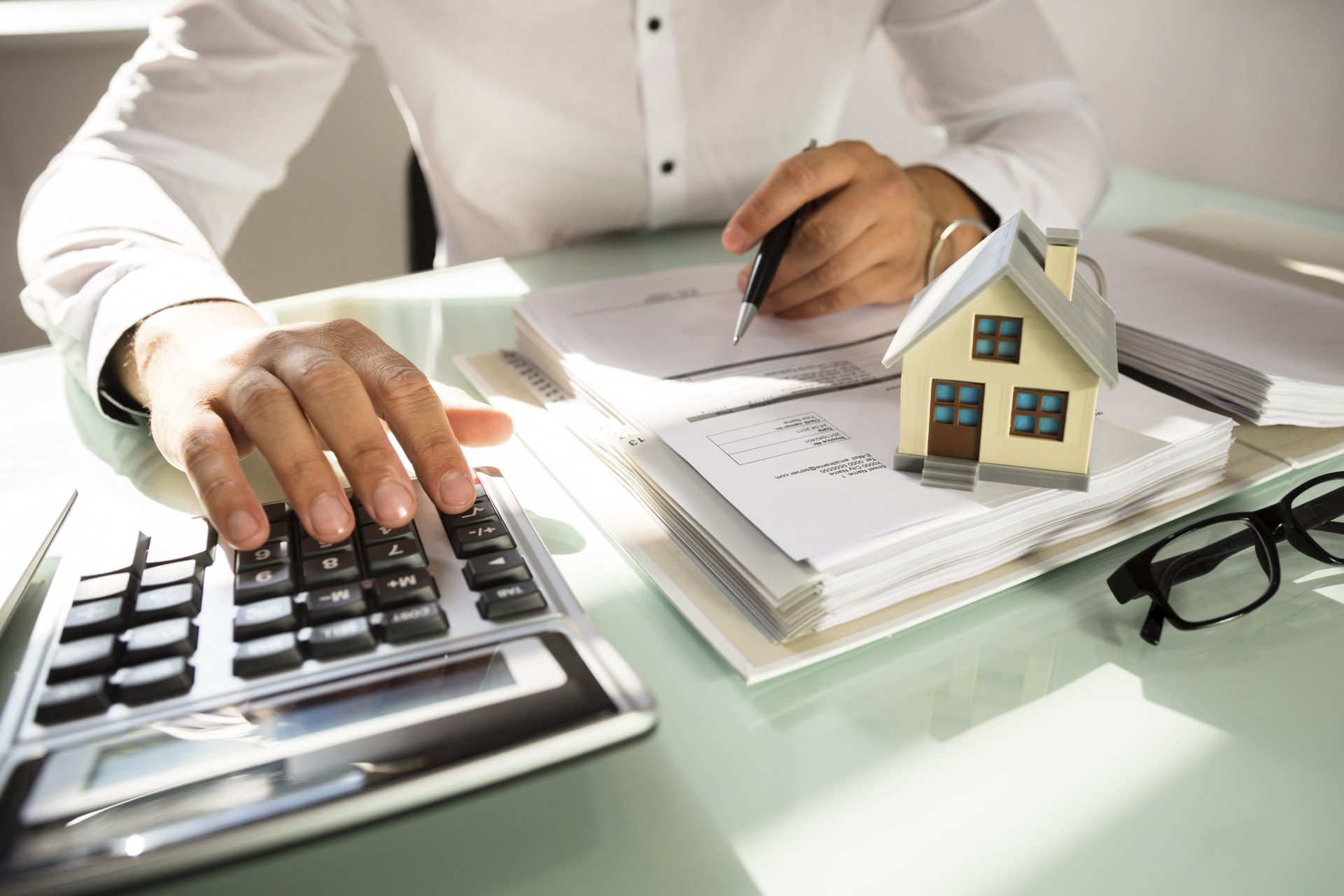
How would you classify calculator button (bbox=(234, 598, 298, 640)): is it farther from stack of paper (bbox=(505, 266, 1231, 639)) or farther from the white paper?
the white paper

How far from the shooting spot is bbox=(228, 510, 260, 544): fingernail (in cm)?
42

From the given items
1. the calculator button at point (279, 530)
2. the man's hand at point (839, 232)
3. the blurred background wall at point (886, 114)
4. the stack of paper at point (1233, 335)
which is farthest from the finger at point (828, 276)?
the blurred background wall at point (886, 114)

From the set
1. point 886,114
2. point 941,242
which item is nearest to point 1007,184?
point 941,242

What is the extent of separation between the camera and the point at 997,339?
46 centimetres

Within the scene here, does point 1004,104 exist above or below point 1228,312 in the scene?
above

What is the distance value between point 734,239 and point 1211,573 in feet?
1.33

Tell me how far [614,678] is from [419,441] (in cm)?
21

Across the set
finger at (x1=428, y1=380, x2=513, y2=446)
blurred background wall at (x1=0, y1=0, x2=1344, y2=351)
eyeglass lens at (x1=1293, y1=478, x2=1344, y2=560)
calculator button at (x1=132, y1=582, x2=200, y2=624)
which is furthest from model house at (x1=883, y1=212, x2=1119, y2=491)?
blurred background wall at (x1=0, y1=0, x2=1344, y2=351)

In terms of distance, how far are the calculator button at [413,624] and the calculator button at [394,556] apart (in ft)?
0.10

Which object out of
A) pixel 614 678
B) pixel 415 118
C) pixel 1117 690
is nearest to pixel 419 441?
pixel 614 678

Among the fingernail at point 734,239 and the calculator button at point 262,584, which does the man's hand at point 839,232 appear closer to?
the fingernail at point 734,239

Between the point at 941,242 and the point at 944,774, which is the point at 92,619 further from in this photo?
the point at 941,242

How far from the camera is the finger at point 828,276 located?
0.72m

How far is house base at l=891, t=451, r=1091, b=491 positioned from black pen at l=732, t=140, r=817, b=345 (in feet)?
0.70
